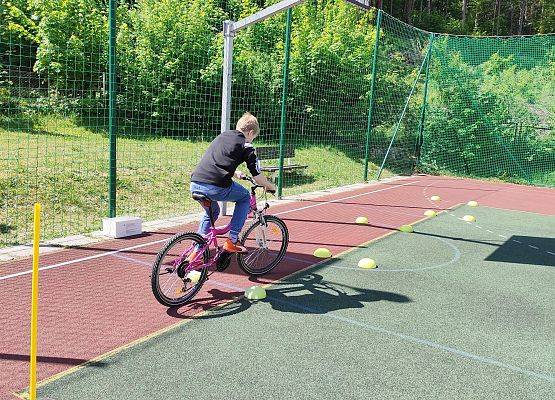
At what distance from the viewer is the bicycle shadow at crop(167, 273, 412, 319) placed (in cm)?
430

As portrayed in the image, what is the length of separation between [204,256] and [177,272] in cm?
31

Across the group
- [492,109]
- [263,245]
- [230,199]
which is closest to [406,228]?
[263,245]

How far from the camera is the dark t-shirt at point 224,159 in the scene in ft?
14.5

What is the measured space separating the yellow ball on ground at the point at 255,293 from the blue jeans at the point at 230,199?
18.6 inches

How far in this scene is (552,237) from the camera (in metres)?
8.02

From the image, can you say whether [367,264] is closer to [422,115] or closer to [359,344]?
[359,344]

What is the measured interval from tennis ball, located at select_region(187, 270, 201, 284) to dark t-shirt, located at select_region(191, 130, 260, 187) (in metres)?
0.76

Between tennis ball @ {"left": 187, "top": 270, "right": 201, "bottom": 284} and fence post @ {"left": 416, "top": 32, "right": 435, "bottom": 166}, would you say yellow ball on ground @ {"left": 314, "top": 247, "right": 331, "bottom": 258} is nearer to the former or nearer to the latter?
tennis ball @ {"left": 187, "top": 270, "right": 201, "bottom": 284}

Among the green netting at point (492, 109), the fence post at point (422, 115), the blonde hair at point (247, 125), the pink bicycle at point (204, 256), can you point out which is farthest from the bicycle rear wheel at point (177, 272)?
the green netting at point (492, 109)

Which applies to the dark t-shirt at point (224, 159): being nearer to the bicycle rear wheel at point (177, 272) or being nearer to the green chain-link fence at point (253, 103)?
the bicycle rear wheel at point (177, 272)

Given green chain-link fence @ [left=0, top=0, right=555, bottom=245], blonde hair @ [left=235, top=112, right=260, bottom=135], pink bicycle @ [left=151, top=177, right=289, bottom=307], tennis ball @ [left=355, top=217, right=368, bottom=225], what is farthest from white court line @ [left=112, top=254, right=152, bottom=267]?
tennis ball @ [left=355, top=217, right=368, bottom=225]

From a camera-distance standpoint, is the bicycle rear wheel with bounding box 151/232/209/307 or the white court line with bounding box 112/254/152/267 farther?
the white court line with bounding box 112/254/152/267

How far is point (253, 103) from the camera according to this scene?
524 inches

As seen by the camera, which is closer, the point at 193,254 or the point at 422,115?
the point at 193,254
